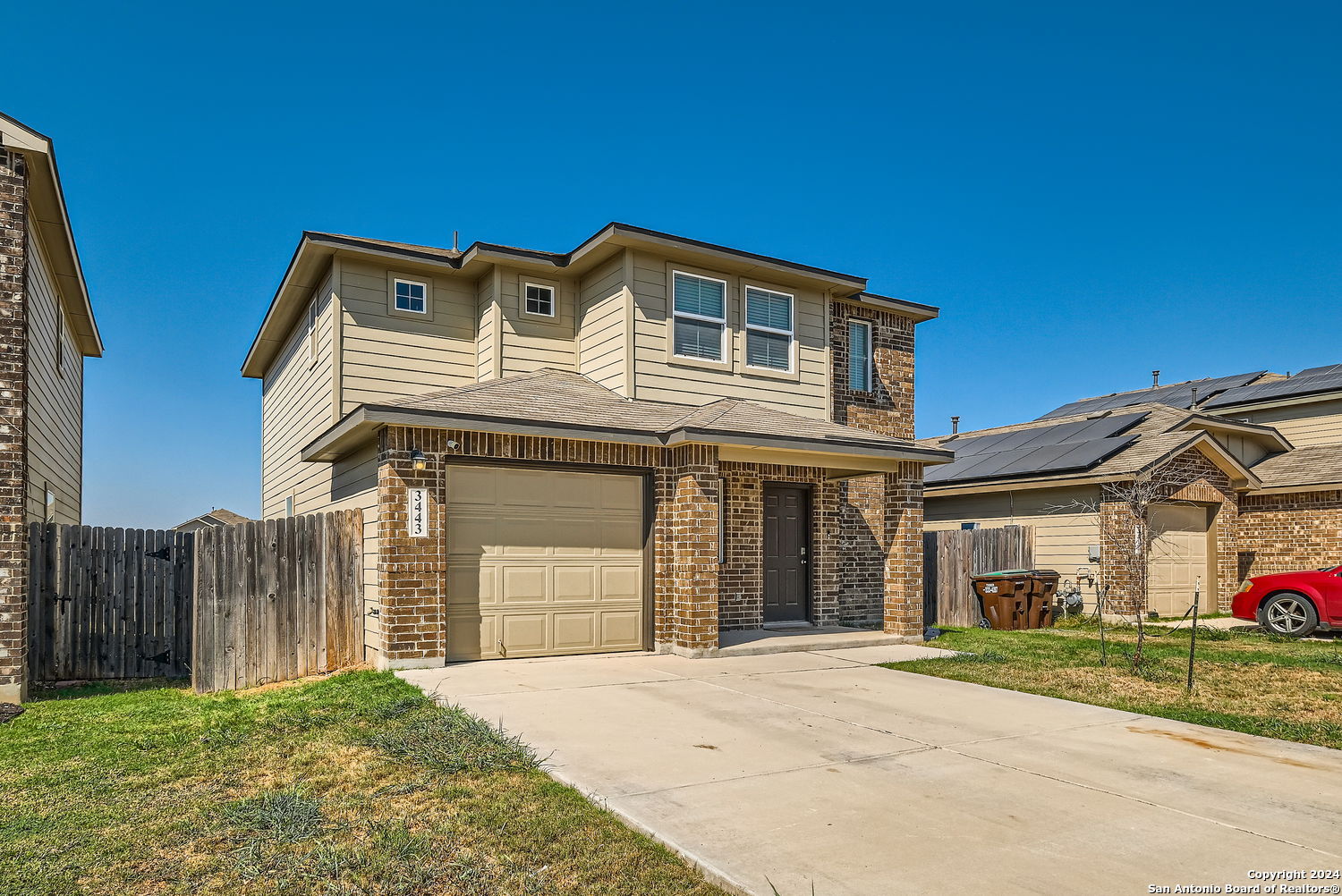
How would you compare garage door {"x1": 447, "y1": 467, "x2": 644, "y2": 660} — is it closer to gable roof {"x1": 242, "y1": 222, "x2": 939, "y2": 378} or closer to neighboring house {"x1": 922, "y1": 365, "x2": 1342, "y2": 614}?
gable roof {"x1": 242, "y1": 222, "x2": 939, "y2": 378}

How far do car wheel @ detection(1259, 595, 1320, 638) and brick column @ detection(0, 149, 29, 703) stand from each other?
702 inches

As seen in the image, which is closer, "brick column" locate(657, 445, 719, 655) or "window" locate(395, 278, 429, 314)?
"brick column" locate(657, 445, 719, 655)

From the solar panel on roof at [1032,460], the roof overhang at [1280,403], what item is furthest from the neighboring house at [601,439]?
the roof overhang at [1280,403]

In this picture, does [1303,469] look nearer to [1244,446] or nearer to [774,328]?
[1244,446]

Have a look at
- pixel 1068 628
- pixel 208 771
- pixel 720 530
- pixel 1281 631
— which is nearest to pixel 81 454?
pixel 720 530

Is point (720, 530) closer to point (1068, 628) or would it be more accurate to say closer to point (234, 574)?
point (234, 574)

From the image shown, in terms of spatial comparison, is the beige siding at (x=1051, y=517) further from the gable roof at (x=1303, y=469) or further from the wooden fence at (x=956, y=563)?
the gable roof at (x=1303, y=469)

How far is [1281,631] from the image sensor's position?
48.8 ft

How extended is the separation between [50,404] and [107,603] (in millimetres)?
3771

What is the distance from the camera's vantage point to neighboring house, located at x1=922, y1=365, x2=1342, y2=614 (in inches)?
685

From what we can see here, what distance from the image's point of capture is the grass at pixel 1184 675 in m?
8.00

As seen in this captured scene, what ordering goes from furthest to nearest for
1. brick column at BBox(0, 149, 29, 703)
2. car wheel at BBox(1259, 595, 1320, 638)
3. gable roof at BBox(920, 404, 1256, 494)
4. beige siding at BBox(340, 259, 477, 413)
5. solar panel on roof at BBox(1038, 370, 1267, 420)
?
solar panel on roof at BBox(1038, 370, 1267, 420)
gable roof at BBox(920, 404, 1256, 494)
car wheel at BBox(1259, 595, 1320, 638)
beige siding at BBox(340, 259, 477, 413)
brick column at BBox(0, 149, 29, 703)

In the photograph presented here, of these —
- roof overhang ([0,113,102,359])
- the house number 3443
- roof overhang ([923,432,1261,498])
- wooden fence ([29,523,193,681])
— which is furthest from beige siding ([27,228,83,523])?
roof overhang ([923,432,1261,498])

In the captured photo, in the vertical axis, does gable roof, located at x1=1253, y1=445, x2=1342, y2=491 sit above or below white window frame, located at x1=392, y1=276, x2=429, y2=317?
below
